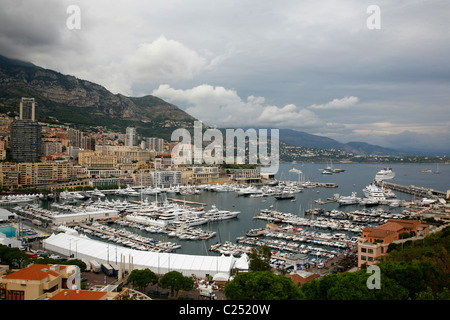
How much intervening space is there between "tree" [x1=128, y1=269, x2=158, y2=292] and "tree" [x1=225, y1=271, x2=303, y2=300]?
2.83 meters

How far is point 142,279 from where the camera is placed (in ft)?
26.8

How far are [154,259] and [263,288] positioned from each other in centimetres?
534

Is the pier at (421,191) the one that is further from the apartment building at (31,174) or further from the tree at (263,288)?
the apartment building at (31,174)

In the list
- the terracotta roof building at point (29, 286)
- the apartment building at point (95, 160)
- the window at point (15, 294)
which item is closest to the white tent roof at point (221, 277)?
the terracotta roof building at point (29, 286)

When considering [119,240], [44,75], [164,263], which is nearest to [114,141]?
[44,75]

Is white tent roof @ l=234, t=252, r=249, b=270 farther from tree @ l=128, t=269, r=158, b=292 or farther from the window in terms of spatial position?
the window

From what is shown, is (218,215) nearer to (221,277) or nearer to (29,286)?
(221,277)

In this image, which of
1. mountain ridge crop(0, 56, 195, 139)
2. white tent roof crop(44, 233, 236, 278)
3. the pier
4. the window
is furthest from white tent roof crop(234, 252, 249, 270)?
mountain ridge crop(0, 56, 195, 139)

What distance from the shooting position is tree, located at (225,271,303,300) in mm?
5656

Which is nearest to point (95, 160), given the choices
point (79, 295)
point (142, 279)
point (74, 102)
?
point (74, 102)

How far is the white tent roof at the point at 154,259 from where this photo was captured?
9.78m

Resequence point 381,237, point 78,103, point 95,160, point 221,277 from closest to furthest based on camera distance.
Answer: point 221,277 < point 381,237 < point 95,160 < point 78,103

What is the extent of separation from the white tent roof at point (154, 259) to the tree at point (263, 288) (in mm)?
3726
